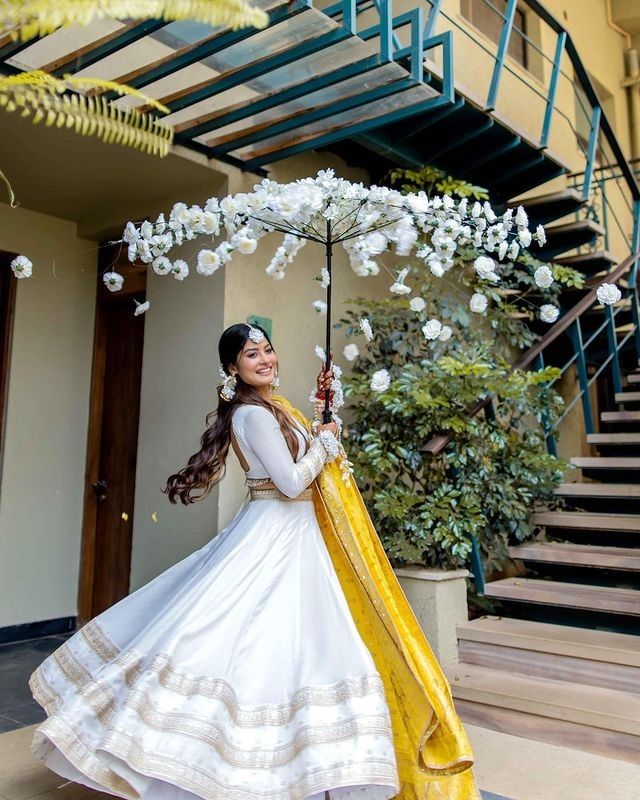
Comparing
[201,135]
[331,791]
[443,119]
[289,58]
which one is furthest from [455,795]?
[443,119]

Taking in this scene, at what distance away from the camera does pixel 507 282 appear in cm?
479

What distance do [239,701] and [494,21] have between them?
6367 mm

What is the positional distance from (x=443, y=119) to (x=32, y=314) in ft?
9.07

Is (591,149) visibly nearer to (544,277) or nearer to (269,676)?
(544,277)

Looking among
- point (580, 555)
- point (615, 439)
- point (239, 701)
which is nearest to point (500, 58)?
point (615, 439)

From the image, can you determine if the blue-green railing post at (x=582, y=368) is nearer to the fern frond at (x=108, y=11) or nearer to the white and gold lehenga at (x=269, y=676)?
the white and gold lehenga at (x=269, y=676)

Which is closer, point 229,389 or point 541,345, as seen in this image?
point 229,389

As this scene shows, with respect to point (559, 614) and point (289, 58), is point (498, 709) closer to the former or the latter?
point (559, 614)

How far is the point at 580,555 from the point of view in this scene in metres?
3.80

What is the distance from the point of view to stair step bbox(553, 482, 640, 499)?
423 centimetres

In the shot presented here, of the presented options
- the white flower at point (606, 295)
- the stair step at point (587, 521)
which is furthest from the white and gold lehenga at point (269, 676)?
the stair step at point (587, 521)

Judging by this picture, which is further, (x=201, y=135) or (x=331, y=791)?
(x=201, y=135)

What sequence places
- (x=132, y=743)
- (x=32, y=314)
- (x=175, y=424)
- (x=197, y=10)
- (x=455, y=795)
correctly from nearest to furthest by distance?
(x=197, y=10)
(x=132, y=743)
(x=455, y=795)
(x=175, y=424)
(x=32, y=314)

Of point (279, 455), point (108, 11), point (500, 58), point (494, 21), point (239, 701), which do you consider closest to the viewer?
point (108, 11)
